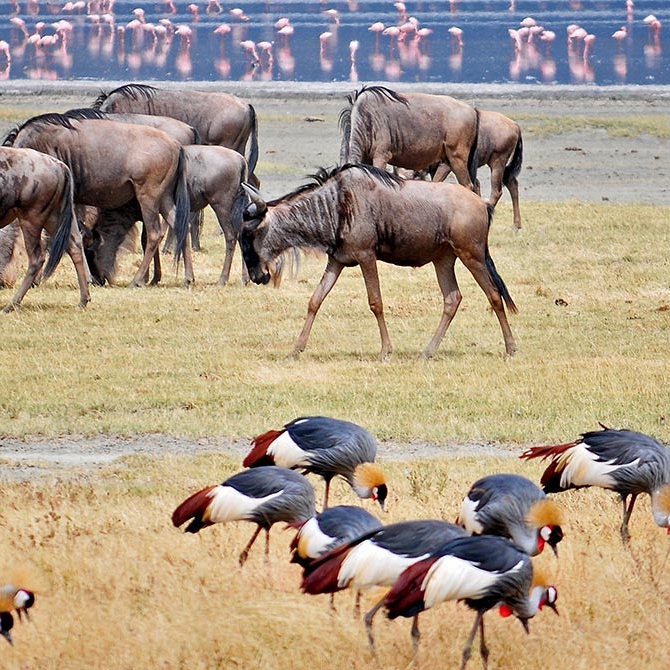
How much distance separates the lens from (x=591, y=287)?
14328 millimetres

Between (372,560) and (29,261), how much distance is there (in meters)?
8.61

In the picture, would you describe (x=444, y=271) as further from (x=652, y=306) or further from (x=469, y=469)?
(x=469, y=469)

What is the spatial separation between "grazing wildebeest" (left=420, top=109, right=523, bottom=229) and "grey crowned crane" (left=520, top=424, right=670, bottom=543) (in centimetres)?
1196

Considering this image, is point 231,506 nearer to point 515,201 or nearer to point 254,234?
point 254,234

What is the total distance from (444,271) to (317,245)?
1.00 meters

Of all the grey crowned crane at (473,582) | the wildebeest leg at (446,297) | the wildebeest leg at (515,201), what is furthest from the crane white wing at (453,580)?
the wildebeest leg at (515,201)

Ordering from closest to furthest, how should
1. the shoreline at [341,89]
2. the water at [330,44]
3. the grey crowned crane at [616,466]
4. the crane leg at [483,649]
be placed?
the crane leg at [483,649]
the grey crowned crane at [616,466]
the shoreline at [341,89]
the water at [330,44]

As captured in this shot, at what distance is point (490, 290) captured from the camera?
37.1 ft

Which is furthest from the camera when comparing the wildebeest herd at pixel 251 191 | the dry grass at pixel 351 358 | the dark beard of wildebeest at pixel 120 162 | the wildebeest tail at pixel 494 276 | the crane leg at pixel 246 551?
the dark beard of wildebeest at pixel 120 162

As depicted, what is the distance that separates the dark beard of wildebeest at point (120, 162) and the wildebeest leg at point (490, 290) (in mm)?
4071

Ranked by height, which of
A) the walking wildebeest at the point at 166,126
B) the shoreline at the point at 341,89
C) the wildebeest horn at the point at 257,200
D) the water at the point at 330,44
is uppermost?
the wildebeest horn at the point at 257,200

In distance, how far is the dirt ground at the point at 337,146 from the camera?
866 cm

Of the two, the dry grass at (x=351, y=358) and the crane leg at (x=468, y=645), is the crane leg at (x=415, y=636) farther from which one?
the dry grass at (x=351, y=358)

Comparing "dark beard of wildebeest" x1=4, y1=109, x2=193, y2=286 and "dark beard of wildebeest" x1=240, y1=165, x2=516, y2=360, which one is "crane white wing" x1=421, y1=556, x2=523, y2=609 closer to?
"dark beard of wildebeest" x1=240, y1=165, x2=516, y2=360
